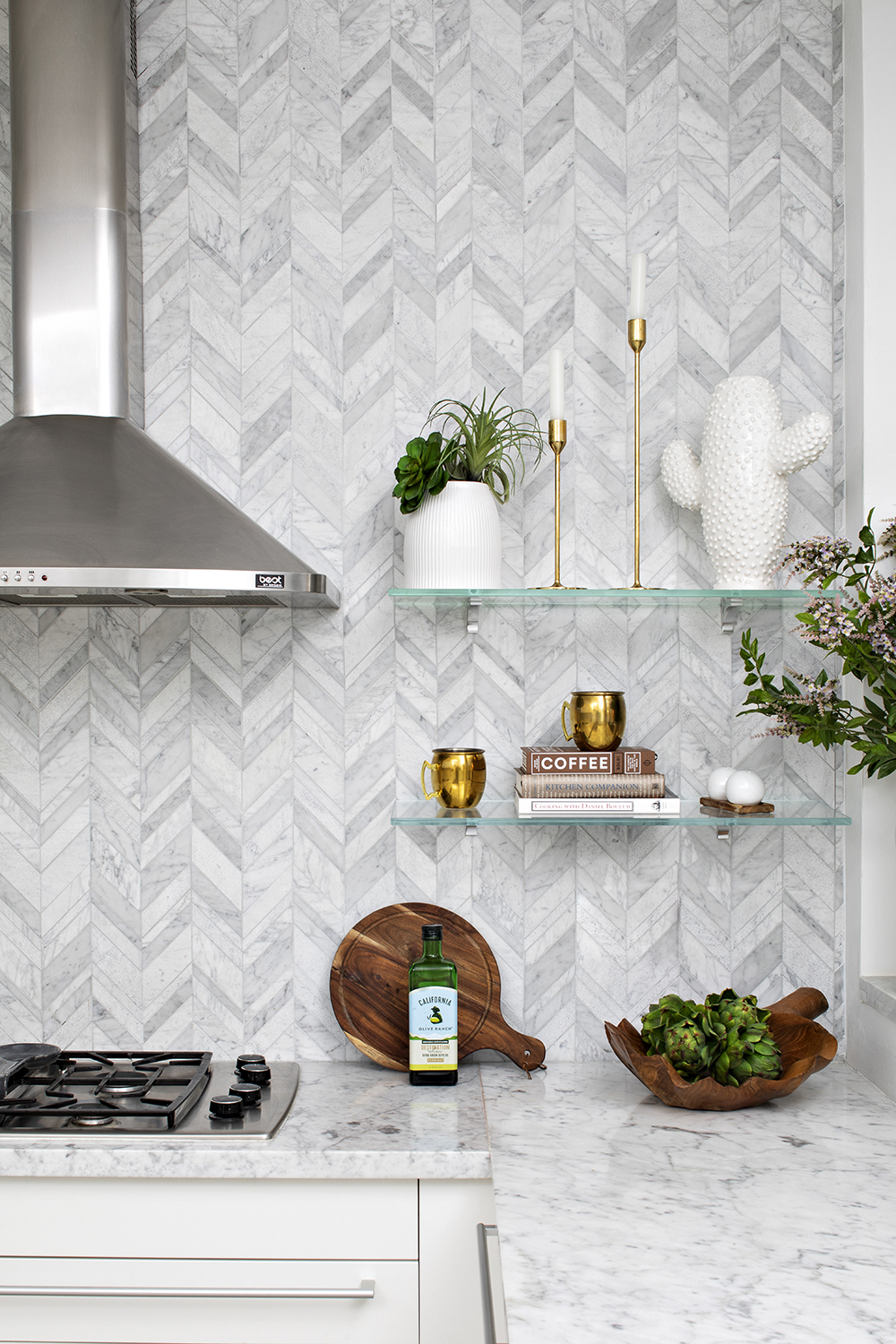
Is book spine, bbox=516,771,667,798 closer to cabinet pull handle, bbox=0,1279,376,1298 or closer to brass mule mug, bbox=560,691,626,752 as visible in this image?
brass mule mug, bbox=560,691,626,752

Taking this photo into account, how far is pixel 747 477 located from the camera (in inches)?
69.6

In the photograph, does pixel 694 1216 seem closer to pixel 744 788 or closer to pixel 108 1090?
pixel 744 788

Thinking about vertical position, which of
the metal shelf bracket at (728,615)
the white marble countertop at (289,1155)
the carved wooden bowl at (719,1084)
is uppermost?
the metal shelf bracket at (728,615)

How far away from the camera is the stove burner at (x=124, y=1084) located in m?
1.65

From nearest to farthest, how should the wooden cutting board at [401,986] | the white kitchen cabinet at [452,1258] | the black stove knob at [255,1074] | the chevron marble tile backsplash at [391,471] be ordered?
the white kitchen cabinet at [452,1258] < the black stove knob at [255,1074] < the wooden cutting board at [401,986] < the chevron marble tile backsplash at [391,471]

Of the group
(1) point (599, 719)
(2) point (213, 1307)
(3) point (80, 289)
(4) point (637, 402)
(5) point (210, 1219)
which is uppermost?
(3) point (80, 289)

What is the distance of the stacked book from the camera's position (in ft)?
5.69

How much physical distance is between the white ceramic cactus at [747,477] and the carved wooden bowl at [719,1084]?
78cm

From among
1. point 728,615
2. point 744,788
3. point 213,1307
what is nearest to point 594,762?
point 744,788

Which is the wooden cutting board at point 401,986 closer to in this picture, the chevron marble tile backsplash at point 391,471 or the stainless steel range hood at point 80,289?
the chevron marble tile backsplash at point 391,471

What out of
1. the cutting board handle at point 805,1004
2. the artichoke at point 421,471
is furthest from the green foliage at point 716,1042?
the artichoke at point 421,471

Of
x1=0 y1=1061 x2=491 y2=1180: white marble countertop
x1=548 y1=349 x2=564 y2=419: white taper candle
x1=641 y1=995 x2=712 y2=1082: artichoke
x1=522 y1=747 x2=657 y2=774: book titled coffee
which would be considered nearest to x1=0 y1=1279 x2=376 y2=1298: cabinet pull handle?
x1=0 y1=1061 x2=491 y2=1180: white marble countertop

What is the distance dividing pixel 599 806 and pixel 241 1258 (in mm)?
878

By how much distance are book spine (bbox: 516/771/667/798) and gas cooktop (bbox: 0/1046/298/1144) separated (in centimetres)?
66
